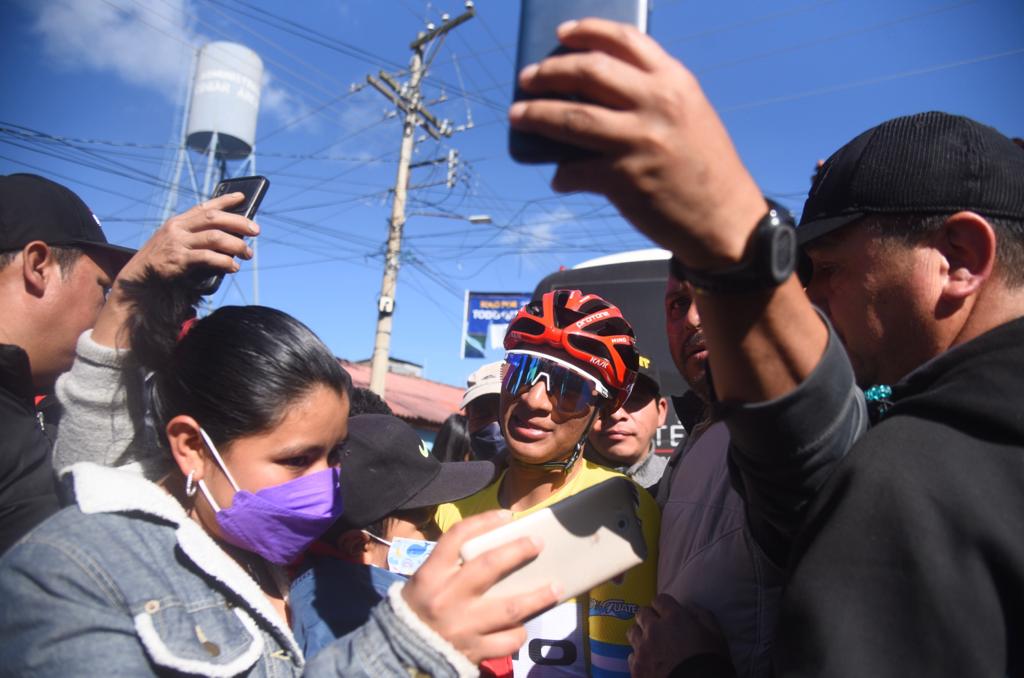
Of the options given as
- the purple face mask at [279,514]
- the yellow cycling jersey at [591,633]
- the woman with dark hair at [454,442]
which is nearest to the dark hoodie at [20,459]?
the purple face mask at [279,514]

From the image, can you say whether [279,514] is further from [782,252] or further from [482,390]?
[482,390]

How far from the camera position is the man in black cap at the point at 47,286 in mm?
2006

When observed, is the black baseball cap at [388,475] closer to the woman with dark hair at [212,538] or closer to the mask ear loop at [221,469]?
the woman with dark hair at [212,538]

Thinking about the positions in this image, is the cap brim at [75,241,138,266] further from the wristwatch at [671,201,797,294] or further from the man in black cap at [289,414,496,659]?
the wristwatch at [671,201,797,294]

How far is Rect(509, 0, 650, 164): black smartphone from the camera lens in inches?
35.0

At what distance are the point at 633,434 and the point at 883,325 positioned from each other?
3100mm

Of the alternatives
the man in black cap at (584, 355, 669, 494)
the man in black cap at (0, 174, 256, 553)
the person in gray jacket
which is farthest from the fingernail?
the man in black cap at (584, 355, 669, 494)

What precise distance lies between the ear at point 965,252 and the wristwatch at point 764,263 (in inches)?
24.2

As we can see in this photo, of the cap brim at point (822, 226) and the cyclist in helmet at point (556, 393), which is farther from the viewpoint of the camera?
the cyclist in helmet at point (556, 393)

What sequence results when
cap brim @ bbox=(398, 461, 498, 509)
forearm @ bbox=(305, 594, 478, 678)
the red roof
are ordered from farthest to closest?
the red roof → cap brim @ bbox=(398, 461, 498, 509) → forearm @ bbox=(305, 594, 478, 678)

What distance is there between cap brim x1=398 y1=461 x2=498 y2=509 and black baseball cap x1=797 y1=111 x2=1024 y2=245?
63.8 inches

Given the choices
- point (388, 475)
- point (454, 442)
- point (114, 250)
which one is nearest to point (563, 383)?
point (388, 475)

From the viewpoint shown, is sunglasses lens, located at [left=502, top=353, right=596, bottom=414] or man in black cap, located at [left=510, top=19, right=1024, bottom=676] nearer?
man in black cap, located at [left=510, top=19, right=1024, bottom=676]

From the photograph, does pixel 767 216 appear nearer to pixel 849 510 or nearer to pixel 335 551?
pixel 849 510
